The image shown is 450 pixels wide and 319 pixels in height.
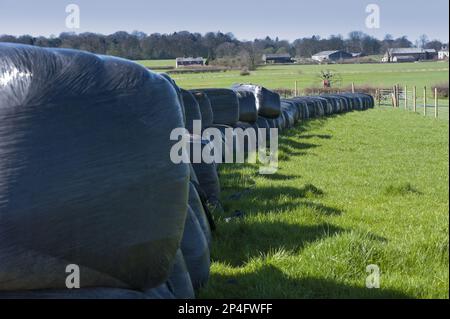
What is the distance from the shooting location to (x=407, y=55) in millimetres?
71875

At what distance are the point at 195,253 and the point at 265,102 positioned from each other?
9796 mm

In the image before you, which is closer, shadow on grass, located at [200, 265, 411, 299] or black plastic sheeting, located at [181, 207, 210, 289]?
shadow on grass, located at [200, 265, 411, 299]

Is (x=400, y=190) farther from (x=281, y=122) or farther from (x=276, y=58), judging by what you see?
(x=276, y=58)

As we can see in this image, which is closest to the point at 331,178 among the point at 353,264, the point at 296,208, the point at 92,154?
the point at 296,208

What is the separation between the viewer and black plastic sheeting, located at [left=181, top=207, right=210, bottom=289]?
134 inches

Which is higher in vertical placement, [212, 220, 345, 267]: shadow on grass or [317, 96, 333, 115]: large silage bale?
[317, 96, 333, 115]: large silage bale

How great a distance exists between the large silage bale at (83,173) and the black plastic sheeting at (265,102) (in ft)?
33.2

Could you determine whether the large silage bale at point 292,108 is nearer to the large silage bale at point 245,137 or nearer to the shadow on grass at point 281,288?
the large silage bale at point 245,137

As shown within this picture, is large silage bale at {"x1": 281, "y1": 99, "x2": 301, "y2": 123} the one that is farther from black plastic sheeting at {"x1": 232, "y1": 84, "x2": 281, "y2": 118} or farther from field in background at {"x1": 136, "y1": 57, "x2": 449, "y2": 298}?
field in background at {"x1": 136, "y1": 57, "x2": 449, "y2": 298}

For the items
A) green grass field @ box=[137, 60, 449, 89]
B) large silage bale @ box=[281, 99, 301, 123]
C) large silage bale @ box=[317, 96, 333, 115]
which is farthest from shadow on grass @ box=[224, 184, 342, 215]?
green grass field @ box=[137, 60, 449, 89]

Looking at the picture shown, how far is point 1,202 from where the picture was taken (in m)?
2.41

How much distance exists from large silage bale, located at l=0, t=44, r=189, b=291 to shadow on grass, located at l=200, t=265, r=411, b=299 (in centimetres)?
70
